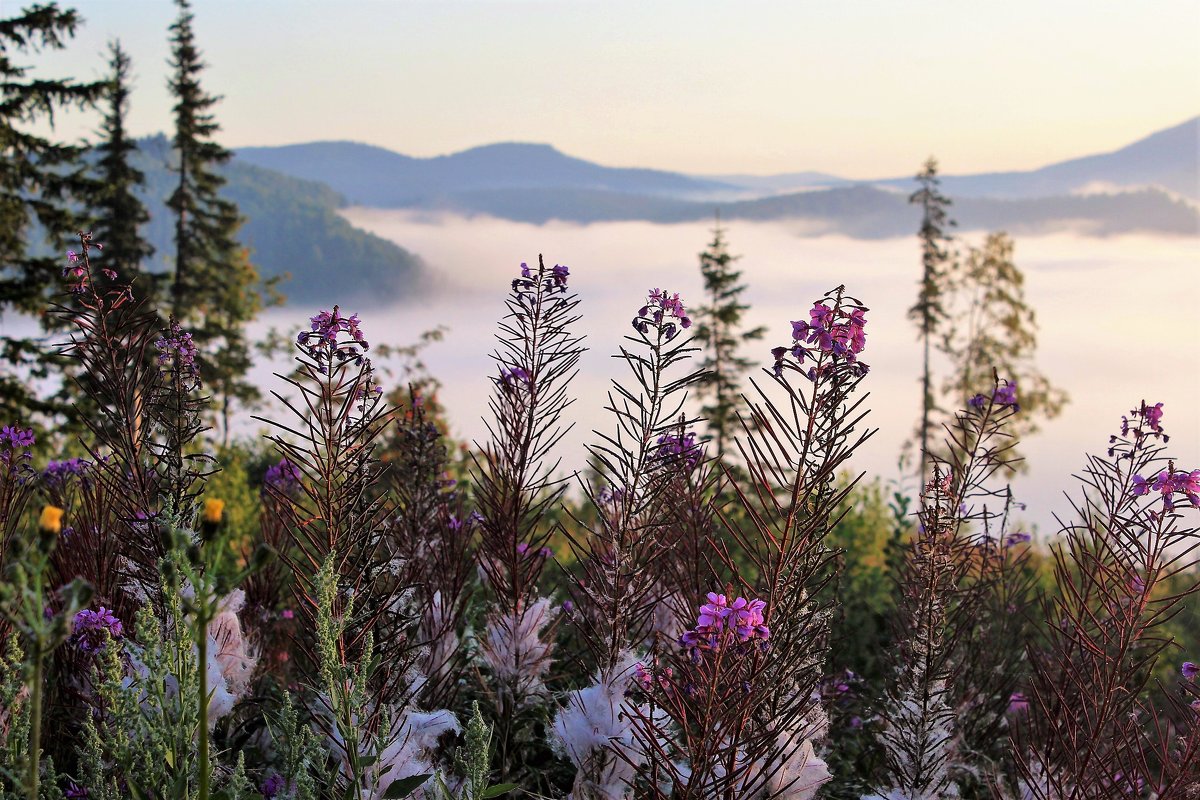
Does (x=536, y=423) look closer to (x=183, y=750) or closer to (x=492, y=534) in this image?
(x=492, y=534)

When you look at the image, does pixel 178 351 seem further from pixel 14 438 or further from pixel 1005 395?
pixel 1005 395

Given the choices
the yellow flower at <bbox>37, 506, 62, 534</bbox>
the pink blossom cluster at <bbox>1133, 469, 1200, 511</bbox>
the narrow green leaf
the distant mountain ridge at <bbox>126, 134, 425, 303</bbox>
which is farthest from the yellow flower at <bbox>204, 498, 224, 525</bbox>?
the distant mountain ridge at <bbox>126, 134, 425, 303</bbox>

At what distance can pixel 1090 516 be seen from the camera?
3.33m

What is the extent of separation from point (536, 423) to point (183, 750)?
1.76 metres

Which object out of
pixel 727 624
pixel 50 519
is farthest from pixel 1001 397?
pixel 50 519

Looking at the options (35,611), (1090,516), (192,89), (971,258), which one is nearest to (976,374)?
(971,258)

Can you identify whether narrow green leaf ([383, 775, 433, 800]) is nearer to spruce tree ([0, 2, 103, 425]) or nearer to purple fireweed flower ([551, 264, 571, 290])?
purple fireweed flower ([551, 264, 571, 290])

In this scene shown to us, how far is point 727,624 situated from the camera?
99.0 inches

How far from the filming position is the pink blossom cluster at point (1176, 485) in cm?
311

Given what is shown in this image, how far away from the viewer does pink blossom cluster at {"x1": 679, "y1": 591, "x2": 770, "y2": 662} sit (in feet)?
8.13

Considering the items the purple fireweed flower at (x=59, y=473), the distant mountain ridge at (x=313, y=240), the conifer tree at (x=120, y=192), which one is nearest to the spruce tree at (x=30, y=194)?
the conifer tree at (x=120, y=192)

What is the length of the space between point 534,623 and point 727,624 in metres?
1.51

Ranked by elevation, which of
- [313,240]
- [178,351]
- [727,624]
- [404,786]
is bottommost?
[404,786]

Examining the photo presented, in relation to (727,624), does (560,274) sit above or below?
above
